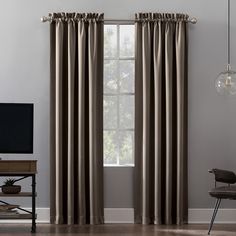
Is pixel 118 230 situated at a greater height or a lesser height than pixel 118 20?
lesser

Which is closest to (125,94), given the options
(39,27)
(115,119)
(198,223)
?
(115,119)

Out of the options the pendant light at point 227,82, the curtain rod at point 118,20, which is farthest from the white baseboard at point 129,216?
the curtain rod at point 118,20

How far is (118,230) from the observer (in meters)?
6.15

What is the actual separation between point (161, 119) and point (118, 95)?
603 millimetres

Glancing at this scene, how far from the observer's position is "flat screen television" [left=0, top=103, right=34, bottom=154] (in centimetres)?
620

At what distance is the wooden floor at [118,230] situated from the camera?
5934 mm

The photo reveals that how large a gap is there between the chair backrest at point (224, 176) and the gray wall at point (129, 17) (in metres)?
0.42

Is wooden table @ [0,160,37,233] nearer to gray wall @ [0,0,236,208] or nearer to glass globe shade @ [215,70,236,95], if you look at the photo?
gray wall @ [0,0,236,208]

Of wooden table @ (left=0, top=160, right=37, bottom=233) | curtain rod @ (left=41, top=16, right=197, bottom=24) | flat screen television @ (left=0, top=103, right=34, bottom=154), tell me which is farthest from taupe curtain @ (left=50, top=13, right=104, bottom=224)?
wooden table @ (left=0, top=160, right=37, bottom=233)

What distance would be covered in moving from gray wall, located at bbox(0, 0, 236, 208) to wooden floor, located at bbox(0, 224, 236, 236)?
39cm

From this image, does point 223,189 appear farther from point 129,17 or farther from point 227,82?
point 129,17

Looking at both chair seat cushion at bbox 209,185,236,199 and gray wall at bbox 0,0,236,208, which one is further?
gray wall at bbox 0,0,236,208

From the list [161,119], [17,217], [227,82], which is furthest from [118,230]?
[227,82]

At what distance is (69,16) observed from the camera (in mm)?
6582
